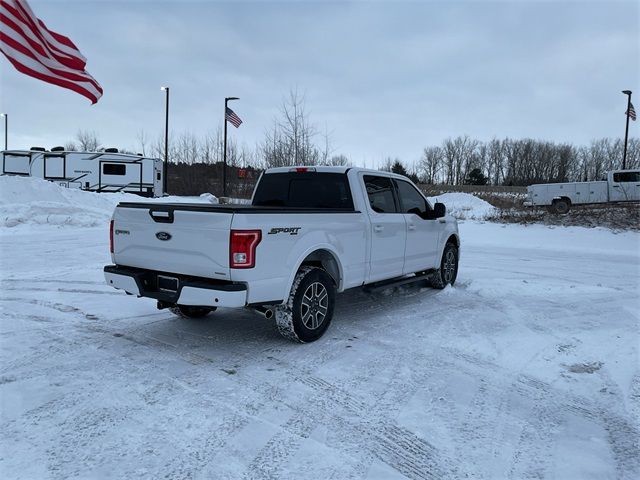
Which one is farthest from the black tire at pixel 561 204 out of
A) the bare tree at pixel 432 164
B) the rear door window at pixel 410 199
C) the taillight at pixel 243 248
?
the bare tree at pixel 432 164

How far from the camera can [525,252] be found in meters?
14.6

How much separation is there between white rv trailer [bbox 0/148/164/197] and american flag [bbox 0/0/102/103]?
24.7 metres

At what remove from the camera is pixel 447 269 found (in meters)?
8.66

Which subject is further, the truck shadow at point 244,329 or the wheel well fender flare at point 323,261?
the truck shadow at point 244,329

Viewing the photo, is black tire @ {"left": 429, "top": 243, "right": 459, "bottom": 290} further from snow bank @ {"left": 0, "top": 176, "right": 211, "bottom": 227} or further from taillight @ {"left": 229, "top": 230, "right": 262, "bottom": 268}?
snow bank @ {"left": 0, "top": 176, "right": 211, "bottom": 227}

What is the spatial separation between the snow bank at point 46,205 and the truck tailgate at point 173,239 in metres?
13.7

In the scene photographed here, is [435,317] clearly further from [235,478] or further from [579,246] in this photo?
[579,246]

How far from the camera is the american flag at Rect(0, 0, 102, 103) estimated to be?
550 cm

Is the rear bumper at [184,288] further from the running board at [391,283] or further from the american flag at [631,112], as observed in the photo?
the american flag at [631,112]

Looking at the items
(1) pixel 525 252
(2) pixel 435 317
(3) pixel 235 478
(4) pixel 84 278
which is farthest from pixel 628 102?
(3) pixel 235 478

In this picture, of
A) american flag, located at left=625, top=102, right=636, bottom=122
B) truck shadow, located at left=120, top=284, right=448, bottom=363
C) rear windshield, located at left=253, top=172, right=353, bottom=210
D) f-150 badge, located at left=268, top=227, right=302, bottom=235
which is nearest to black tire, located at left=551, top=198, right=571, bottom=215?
american flag, located at left=625, top=102, right=636, bottom=122

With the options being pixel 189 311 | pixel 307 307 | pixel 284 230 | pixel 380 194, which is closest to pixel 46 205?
pixel 189 311

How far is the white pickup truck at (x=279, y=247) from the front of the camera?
15.2 ft

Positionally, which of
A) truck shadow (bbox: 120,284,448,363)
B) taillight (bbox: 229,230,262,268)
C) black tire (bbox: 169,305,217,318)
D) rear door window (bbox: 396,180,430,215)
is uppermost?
rear door window (bbox: 396,180,430,215)
